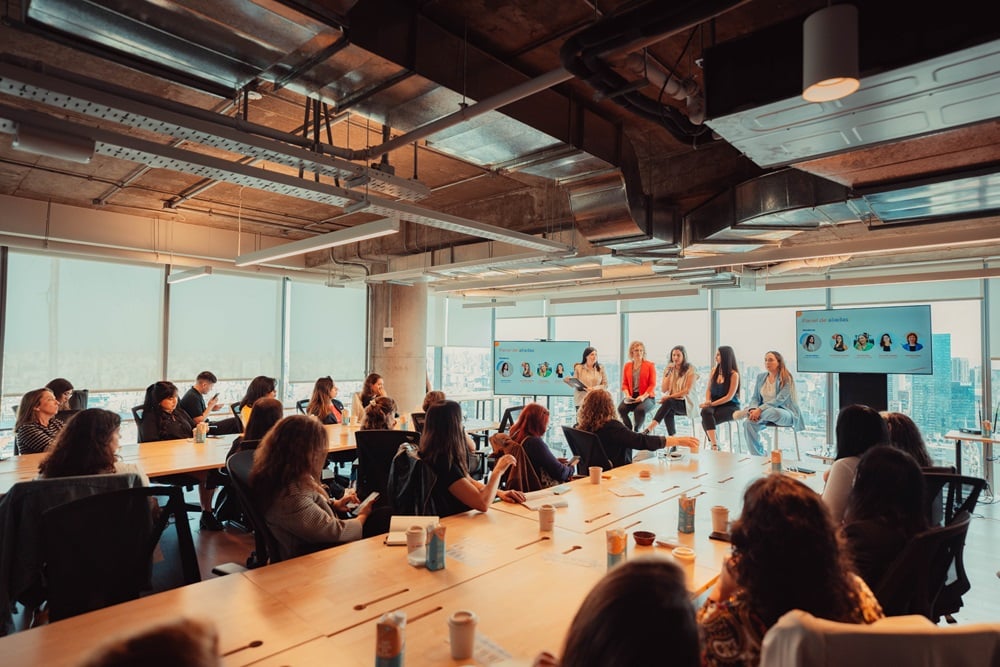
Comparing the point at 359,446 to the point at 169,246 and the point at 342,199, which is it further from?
the point at 169,246

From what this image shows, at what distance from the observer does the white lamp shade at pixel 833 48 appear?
167 centimetres

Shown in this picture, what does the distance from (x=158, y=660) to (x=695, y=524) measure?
8.01ft

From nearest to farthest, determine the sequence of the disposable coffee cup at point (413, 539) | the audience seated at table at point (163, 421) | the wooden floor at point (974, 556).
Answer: the disposable coffee cup at point (413, 539) < the wooden floor at point (974, 556) < the audience seated at table at point (163, 421)

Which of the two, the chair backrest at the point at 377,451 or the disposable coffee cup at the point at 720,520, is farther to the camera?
the chair backrest at the point at 377,451

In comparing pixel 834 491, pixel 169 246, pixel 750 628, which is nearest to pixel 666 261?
pixel 834 491

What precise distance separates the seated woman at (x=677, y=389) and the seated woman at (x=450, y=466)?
4.64 meters

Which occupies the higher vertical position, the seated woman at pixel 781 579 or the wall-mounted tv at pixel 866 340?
the wall-mounted tv at pixel 866 340

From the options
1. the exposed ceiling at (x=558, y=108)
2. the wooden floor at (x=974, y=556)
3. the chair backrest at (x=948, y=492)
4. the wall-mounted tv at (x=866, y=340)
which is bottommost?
the wooden floor at (x=974, y=556)

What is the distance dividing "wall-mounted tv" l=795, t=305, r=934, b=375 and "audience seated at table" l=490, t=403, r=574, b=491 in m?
5.04

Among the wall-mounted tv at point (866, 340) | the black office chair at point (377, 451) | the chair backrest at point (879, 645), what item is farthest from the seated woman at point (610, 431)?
the wall-mounted tv at point (866, 340)

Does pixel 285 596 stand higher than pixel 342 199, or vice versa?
pixel 342 199

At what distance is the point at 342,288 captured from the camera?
31.3 feet

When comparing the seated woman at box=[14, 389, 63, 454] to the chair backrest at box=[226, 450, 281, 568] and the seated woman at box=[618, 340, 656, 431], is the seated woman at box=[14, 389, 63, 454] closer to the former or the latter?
the chair backrest at box=[226, 450, 281, 568]

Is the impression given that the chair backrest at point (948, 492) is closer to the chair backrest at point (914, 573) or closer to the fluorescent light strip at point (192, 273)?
the chair backrest at point (914, 573)
